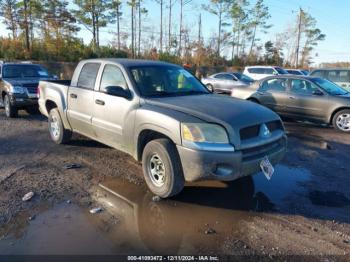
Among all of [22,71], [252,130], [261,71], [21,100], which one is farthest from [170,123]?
[261,71]

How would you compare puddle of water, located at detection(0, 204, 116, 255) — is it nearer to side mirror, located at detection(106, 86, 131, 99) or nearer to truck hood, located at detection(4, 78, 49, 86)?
side mirror, located at detection(106, 86, 131, 99)

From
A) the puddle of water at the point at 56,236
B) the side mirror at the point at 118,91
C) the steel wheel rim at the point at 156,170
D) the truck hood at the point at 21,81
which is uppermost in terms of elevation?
the side mirror at the point at 118,91

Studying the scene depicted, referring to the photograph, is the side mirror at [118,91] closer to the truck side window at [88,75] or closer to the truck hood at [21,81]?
the truck side window at [88,75]

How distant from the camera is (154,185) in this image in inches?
172

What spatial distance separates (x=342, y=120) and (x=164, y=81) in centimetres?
605

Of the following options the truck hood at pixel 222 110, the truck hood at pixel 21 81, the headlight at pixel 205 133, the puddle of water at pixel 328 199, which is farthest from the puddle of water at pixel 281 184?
the truck hood at pixel 21 81

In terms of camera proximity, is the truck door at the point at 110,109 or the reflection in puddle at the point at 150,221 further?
the truck door at the point at 110,109

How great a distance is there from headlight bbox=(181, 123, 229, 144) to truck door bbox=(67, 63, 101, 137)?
231 centimetres

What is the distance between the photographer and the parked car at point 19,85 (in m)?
9.64

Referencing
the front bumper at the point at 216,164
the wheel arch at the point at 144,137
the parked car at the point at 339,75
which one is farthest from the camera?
the parked car at the point at 339,75

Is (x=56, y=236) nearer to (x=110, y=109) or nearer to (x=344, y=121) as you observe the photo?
(x=110, y=109)

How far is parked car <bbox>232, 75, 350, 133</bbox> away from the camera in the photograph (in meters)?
8.89

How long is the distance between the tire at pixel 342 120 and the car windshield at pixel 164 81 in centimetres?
518

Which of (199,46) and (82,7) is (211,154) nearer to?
(82,7)
